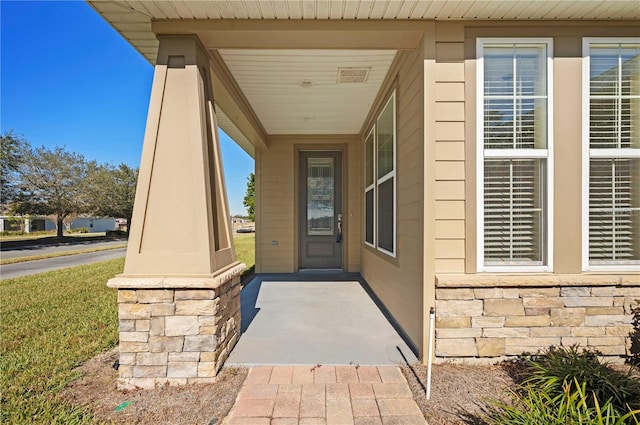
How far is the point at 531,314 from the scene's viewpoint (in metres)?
2.54

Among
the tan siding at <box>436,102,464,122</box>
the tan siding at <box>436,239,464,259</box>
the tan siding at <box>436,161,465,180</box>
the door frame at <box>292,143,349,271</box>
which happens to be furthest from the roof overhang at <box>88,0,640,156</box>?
the door frame at <box>292,143,349,271</box>

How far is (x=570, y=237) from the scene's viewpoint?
2.56 meters

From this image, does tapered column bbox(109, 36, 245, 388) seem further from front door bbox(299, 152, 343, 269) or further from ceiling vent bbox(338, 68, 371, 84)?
front door bbox(299, 152, 343, 269)

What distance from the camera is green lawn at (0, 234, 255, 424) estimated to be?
2.04 meters

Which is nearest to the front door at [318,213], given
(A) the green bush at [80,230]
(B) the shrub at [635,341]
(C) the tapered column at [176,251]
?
(C) the tapered column at [176,251]

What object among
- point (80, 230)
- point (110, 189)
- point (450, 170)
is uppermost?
point (110, 189)

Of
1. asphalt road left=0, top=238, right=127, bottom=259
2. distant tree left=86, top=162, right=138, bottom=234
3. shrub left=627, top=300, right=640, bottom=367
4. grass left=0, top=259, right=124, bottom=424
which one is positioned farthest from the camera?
distant tree left=86, top=162, right=138, bottom=234

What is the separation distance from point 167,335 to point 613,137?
4.18 m

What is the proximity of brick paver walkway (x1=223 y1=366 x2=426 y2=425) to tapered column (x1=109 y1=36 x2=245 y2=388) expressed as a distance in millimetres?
470

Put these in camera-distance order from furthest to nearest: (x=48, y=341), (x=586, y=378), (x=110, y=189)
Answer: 1. (x=110, y=189)
2. (x=48, y=341)
3. (x=586, y=378)

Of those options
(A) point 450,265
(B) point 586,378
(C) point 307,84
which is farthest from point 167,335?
(C) point 307,84

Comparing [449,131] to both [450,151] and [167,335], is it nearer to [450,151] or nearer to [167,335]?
[450,151]

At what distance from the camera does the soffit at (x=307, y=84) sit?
315 centimetres

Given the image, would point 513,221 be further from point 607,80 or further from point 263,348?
point 263,348
